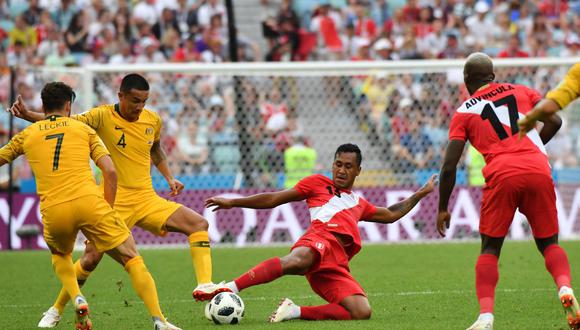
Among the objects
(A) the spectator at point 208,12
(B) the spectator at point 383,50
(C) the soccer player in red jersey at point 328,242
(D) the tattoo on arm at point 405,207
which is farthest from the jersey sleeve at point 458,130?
(A) the spectator at point 208,12

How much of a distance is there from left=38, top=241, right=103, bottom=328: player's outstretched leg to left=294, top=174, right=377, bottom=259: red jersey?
6.26 feet

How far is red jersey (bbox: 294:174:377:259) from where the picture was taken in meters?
9.09

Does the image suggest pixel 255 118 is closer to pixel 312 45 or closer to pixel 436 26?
pixel 312 45

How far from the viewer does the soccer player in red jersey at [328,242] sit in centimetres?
877

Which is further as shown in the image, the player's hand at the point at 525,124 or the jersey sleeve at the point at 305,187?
the jersey sleeve at the point at 305,187

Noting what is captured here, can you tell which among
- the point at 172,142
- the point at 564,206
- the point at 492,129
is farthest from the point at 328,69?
the point at 492,129

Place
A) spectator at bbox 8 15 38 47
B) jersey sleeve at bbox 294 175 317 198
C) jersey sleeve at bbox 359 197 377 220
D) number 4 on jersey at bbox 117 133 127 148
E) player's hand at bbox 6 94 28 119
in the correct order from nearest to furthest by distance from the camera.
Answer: player's hand at bbox 6 94 28 119 < jersey sleeve at bbox 294 175 317 198 < jersey sleeve at bbox 359 197 377 220 < number 4 on jersey at bbox 117 133 127 148 < spectator at bbox 8 15 38 47

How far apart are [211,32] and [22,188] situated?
6.37 metres

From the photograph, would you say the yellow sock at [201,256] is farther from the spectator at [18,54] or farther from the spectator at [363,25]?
the spectator at [18,54]

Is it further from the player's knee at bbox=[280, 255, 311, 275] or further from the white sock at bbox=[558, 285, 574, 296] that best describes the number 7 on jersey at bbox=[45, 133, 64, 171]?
the white sock at bbox=[558, 285, 574, 296]

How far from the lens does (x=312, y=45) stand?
22.6m

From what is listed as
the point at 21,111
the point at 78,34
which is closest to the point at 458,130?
the point at 21,111

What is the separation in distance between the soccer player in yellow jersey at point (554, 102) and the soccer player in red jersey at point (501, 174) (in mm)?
562

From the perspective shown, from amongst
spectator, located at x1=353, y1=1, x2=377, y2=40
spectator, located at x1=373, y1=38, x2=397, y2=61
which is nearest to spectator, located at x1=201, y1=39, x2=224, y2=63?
spectator, located at x1=353, y1=1, x2=377, y2=40
